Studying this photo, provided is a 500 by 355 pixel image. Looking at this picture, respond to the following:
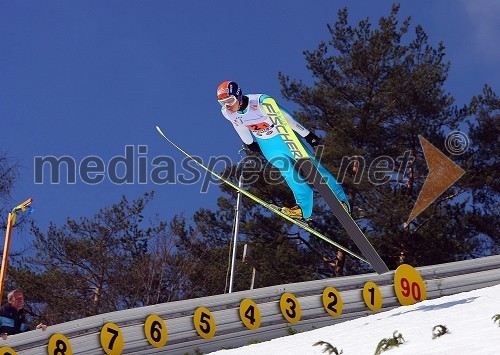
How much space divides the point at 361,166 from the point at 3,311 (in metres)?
15.1

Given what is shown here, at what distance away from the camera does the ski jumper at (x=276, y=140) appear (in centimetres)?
1291

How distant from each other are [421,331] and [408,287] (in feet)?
10.3

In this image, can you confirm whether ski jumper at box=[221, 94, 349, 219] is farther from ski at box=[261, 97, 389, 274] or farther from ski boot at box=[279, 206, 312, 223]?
ski boot at box=[279, 206, 312, 223]

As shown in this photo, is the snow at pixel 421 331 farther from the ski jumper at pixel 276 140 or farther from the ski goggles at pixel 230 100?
the ski goggles at pixel 230 100

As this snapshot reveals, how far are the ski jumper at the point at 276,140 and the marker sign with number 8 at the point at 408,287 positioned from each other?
1.36 metres

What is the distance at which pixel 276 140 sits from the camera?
510 inches

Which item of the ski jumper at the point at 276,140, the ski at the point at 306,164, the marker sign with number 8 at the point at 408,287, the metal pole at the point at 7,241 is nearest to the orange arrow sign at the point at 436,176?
the ski at the point at 306,164

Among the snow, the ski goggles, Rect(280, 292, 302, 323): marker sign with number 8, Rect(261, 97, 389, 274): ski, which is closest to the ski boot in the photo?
Rect(261, 97, 389, 274): ski

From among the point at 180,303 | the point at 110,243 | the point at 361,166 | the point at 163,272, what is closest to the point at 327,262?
the point at 361,166

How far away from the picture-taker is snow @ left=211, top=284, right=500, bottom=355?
803cm

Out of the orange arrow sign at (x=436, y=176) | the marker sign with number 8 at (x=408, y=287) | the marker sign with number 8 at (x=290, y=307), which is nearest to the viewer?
the marker sign with number 8 at (x=290, y=307)

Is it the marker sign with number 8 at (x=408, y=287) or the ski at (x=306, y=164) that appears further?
the ski at (x=306, y=164)

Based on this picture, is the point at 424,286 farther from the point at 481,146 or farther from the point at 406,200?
the point at 481,146

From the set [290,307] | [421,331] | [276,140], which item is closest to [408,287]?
[290,307]
